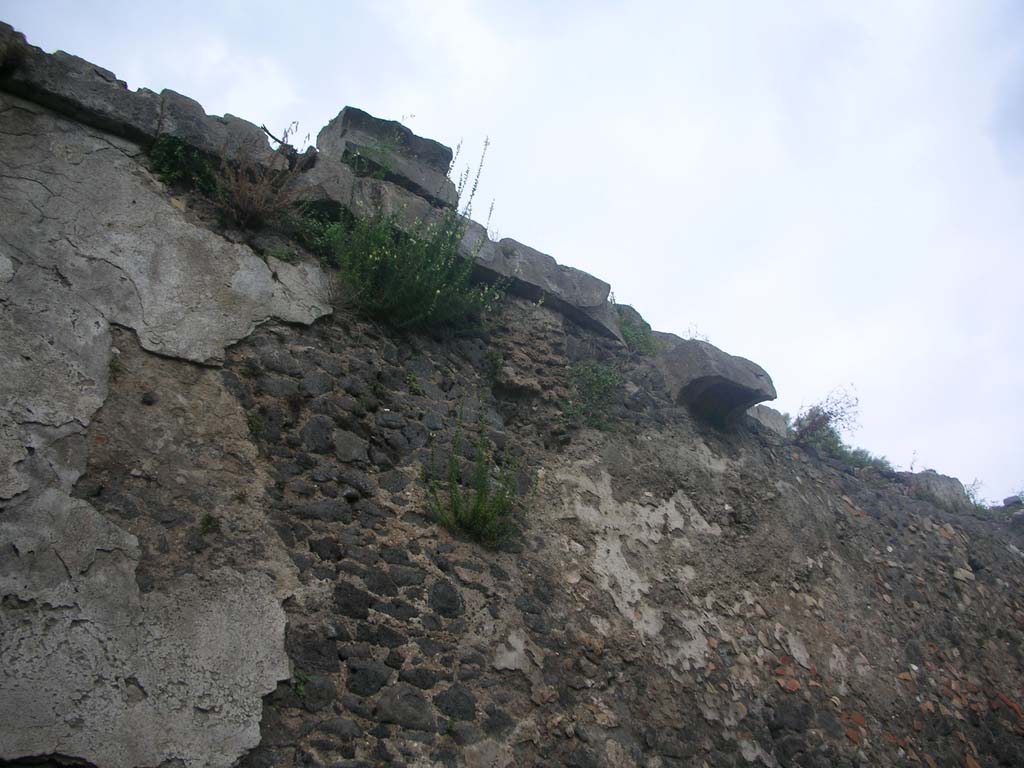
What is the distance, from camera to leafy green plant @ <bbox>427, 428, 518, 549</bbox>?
351cm

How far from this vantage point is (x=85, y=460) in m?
2.68

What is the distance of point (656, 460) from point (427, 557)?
189 centimetres

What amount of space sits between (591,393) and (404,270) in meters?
1.44

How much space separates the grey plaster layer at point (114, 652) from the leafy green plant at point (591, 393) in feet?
7.73

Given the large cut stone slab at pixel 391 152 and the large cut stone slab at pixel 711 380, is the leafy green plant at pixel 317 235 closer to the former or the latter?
the large cut stone slab at pixel 391 152

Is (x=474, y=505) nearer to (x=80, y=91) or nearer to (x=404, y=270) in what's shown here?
(x=404, y=270)

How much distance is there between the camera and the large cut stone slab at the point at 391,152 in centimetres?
454

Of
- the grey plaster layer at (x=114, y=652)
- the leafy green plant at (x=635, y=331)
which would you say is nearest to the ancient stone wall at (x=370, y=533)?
the grey plaster layer at (x=114, y=652)

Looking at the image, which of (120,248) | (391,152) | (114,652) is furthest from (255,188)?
(114,652)

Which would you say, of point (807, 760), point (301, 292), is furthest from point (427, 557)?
point (807, 760)

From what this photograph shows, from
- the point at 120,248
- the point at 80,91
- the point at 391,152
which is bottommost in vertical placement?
the point at 120,248

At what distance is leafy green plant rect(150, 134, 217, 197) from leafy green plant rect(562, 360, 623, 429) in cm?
230

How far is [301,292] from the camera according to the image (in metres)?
3.81

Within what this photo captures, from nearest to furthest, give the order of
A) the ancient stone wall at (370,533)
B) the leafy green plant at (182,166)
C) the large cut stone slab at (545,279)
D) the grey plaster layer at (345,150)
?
the ancient stone wall at (370,533) → the grey plaster layer at (345,150) → the leafy green plant at (182,166) → the large cut stone slab at (545,279)
